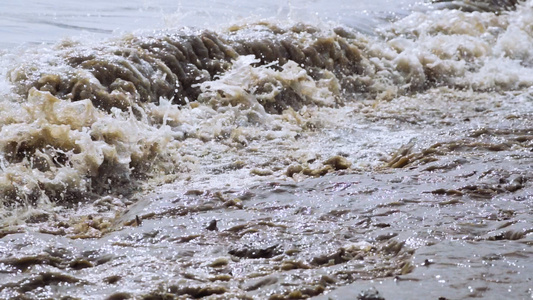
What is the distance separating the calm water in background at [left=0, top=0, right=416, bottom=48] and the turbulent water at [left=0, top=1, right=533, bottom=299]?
9.7 inches

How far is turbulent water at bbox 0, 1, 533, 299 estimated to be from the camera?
2.64m

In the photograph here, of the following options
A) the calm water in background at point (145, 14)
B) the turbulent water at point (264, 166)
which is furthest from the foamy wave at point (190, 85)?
the calm water in background at point (145, 14)

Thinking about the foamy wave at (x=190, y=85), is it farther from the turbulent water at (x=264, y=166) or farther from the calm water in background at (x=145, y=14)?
the calm water in background at (x=145, y=14)

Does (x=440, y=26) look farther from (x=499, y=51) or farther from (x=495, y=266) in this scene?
(x=495, y=266)

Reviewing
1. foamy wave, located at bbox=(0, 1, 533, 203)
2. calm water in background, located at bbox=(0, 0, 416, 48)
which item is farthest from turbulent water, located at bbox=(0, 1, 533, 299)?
calm water in background, located at bbox=(0, 0, 416, 48)

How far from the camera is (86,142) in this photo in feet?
15.3

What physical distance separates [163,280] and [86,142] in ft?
7.61

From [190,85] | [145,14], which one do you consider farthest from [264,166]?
[145,14]

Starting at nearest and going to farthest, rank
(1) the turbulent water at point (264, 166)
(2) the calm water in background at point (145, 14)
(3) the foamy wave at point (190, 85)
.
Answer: (1) the turbulent water at point (264, 166) → (3) the foamy wave at point (190, 85) → (2) the calm water in background at point (145, 14)

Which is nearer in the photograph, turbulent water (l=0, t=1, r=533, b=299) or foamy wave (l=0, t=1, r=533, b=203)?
turbulent water (l=0, t=1, r=533, b=299)

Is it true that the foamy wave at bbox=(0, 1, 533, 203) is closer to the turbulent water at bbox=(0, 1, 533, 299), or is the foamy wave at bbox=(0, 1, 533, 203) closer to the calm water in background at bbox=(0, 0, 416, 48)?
the turbulent water at bbox=(0, 1, 533, 299)

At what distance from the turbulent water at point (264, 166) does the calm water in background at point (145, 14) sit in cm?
25

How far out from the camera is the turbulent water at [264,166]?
8.65 ft

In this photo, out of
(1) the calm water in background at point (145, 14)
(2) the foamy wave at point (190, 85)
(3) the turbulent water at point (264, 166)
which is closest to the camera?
(3) the turbulent water at point (264, 166)
